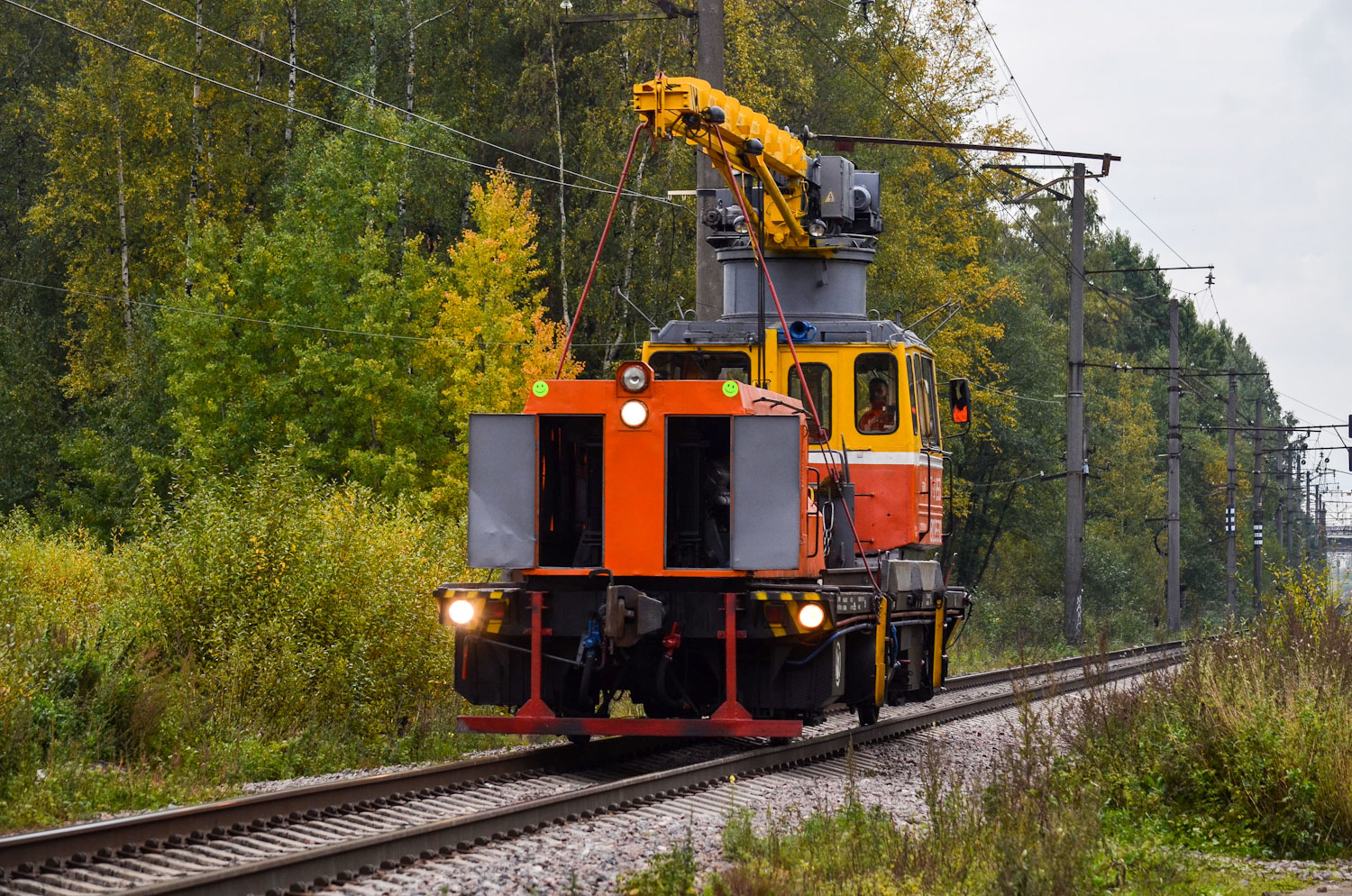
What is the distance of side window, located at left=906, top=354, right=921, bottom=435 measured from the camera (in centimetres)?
1421

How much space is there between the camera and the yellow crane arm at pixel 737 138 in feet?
40.4

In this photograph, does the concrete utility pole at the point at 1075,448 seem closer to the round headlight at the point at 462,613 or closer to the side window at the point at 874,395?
the side window at the point at 874,395

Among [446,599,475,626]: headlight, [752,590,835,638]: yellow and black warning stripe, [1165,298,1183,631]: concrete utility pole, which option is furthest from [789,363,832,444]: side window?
Result: [1165,298,1183,631]: concrete utility pole

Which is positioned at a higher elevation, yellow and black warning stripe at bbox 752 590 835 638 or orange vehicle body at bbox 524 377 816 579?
orange vehicle body at bbox 524 377 816 579

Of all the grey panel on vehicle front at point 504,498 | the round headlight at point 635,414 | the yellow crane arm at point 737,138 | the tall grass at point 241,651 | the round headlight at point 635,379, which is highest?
the yellow crane arm at point 737,138

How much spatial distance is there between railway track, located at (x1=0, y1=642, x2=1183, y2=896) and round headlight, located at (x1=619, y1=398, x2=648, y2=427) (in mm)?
2494

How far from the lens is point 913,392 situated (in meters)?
14.3

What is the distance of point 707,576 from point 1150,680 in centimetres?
407

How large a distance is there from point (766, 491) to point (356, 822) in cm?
376

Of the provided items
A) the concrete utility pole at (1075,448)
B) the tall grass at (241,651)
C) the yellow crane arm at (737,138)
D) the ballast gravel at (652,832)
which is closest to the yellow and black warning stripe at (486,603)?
the tall grass at (241,651)

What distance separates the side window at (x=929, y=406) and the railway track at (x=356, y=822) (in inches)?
137

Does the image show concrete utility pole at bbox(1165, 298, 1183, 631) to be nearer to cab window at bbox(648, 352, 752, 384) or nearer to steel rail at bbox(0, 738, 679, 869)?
cab window at bbox(648, 352, 752, 384)

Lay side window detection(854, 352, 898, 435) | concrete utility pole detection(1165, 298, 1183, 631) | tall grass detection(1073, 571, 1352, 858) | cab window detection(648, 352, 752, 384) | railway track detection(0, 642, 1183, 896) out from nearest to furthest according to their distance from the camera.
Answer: railway track detection(0, 642, 1183, 896), tall grass detection(1073, 571, 1352, 858), cab window detection(648, 352, 752, 384), side window detection(854, 352, 898, 435), concrete utility pole detection(1165, 298, 1183, 631)

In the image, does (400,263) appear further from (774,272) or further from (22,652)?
(22,652)
